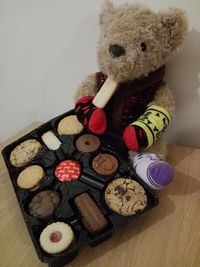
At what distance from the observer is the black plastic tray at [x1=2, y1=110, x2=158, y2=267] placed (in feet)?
1.56

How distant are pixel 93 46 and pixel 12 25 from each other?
0.23 meters

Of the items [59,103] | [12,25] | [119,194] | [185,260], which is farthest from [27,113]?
[185,260]

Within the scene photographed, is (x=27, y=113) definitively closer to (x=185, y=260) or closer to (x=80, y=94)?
(x=80, y=94)

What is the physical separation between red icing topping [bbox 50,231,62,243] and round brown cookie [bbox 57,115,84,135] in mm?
219

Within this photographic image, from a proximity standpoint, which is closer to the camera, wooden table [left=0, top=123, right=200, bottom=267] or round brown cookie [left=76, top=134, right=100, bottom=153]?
wooden table [left=0, top=123, right=200, bottom=267]

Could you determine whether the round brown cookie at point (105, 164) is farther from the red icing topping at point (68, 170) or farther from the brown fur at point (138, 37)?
the brown fur at point (138, 37)

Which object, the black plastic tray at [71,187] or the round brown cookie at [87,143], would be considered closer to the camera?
the black plastic tray at [71,187]

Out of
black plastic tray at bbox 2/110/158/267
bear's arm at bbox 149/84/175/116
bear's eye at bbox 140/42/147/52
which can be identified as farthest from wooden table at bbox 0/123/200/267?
bear's eye at bbox 140/42/147/52

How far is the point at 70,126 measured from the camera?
2.09 feet

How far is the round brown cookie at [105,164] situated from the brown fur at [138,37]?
15 centimetres

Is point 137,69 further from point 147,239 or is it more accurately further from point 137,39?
point 147,239

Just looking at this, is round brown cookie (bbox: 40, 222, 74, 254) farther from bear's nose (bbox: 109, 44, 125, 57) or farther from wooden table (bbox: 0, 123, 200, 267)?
bear's nose (bbox: 109, 44, 125, 57)

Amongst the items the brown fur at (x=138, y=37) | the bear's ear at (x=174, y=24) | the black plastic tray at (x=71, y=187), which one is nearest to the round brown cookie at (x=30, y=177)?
the black plastic tray at (x=71, y=187)

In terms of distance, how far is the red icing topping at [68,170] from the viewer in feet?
1.84
